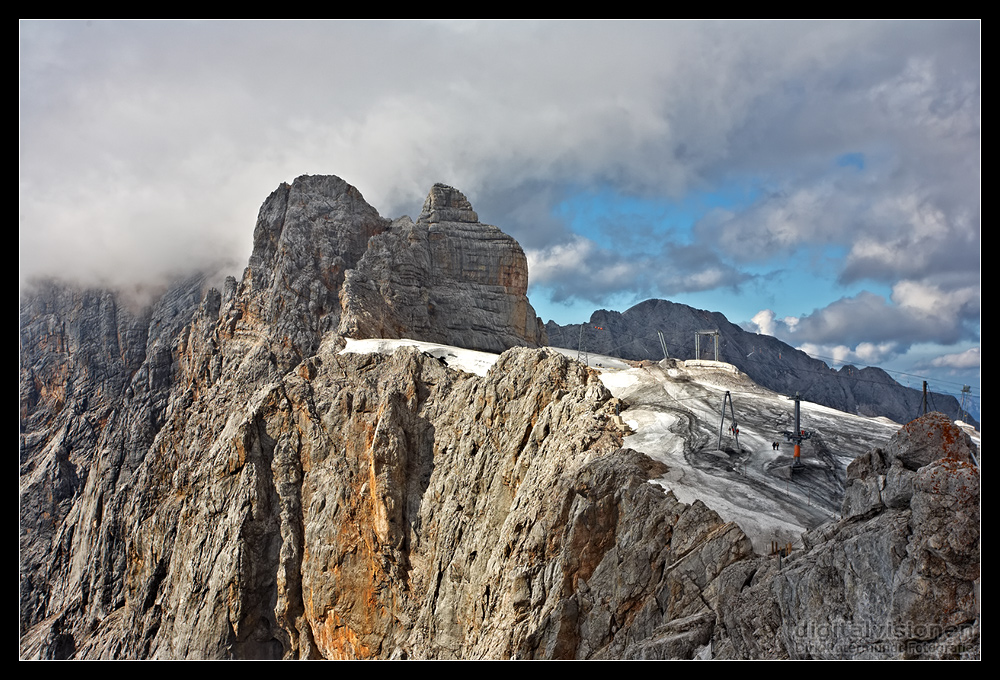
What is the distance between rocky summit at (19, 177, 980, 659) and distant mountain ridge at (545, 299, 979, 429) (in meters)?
52.7

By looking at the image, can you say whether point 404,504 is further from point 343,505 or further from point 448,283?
point 448,283

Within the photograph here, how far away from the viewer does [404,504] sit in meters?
38.2

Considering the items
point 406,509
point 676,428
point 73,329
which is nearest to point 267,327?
point 406,509

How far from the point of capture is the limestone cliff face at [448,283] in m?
59.2

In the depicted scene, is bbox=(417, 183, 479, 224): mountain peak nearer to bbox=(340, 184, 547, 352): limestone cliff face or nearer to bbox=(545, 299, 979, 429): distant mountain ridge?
bbox=(340, 184, 547, 352): limestone cliff face

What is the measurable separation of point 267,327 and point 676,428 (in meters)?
44.5

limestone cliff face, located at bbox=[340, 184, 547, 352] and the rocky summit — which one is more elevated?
limestone cliff face, located at bbox=[340, 184, 547, 352]

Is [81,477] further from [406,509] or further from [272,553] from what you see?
[406,509]

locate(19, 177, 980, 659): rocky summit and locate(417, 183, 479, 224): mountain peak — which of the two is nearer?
locate(19, 177, 980, 659): rocky summit

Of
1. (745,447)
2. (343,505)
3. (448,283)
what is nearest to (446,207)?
(448,283)

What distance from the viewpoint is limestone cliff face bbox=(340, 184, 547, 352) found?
194 feet

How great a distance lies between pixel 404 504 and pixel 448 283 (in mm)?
31841

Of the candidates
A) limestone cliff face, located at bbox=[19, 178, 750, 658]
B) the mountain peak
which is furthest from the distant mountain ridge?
limestone cliff face, located at bbox=[19, 178, 750, 658]
